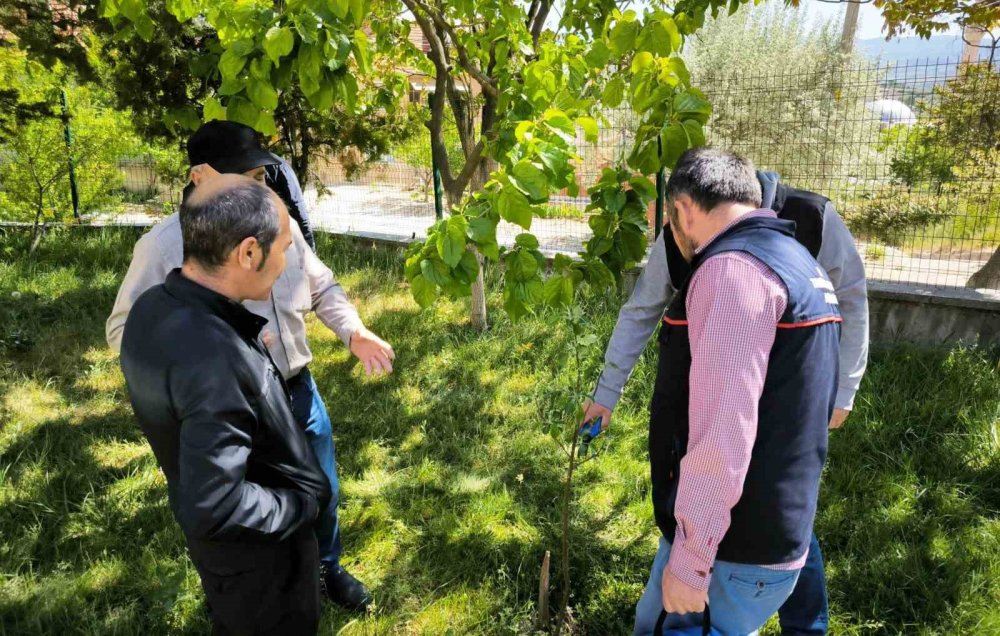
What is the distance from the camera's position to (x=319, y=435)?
2652 mm

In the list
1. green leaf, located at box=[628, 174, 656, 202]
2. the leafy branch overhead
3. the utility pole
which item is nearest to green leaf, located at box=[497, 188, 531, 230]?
the leafy branch overhead

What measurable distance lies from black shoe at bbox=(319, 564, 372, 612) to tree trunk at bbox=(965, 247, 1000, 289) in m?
5.14

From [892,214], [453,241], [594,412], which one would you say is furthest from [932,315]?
[453,241]

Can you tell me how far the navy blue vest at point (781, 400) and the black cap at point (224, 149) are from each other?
1493 millimetres

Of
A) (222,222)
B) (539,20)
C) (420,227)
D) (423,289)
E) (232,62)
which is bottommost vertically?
(420,227)

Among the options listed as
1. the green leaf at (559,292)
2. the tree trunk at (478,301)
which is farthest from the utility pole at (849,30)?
the green leaf at (559,292)

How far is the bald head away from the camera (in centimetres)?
156

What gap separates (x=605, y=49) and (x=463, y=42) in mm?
1919

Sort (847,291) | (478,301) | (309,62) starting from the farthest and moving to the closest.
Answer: (478,301)
(847,291)
(309,62)

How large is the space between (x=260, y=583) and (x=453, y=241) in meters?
1.11

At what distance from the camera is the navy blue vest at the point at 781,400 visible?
5.12ft

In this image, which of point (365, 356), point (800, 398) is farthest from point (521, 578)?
point (800, 398)

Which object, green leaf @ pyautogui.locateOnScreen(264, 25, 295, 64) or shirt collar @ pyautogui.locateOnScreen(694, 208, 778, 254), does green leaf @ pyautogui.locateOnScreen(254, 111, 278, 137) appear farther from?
shirt collar @ pyautogui.locateOnScreen(694, 208, 778, 254)

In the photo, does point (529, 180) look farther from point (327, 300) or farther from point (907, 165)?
point (907, 165)
